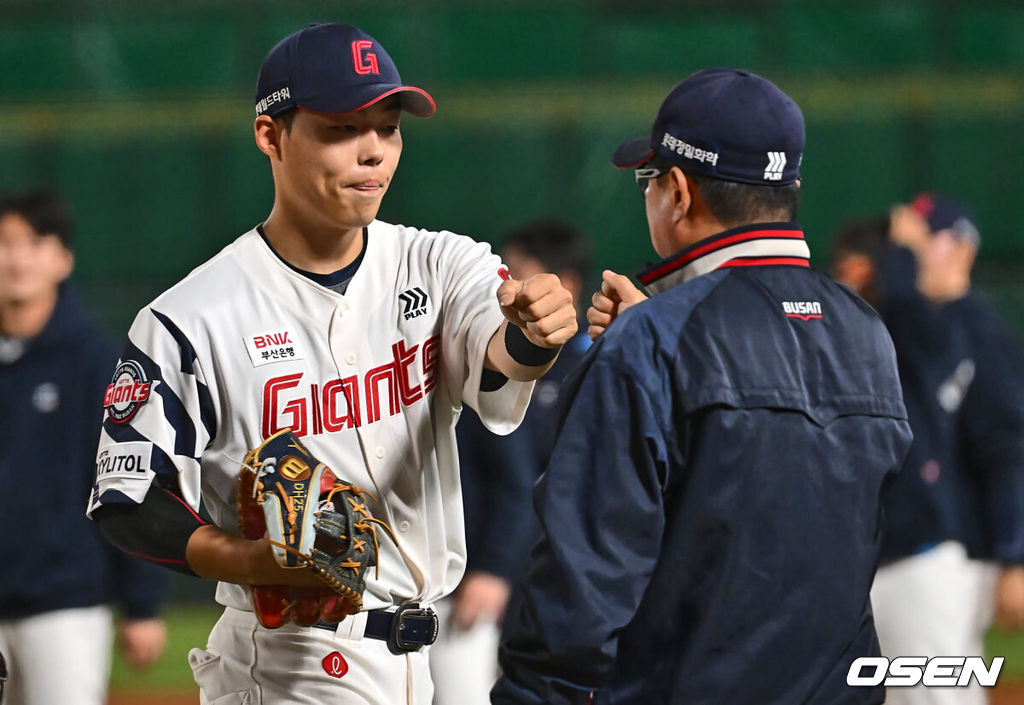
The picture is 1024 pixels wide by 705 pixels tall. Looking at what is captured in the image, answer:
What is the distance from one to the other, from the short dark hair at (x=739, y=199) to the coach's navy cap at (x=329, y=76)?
61 centimetres

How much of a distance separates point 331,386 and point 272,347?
0.45 feet

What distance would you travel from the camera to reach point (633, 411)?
2.21 m

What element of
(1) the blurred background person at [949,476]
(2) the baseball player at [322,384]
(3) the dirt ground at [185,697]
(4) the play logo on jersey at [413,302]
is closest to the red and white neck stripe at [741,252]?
(2) the baseball player at [322,384]

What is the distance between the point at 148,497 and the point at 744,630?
1113mm

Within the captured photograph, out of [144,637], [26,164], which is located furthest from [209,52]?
[144,637]

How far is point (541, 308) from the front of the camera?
2.44 meters

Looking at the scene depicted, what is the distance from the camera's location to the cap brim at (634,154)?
2531 mm

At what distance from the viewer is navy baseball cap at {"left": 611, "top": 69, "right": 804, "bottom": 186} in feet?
7.89

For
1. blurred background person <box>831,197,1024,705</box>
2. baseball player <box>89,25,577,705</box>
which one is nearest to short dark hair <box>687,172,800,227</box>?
baseball player <box>89,25,577,705</box>

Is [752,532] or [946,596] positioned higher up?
[752,532]

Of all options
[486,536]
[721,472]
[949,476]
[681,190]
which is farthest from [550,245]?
[721,472]

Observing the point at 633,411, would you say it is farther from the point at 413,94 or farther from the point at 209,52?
the point at 209,52

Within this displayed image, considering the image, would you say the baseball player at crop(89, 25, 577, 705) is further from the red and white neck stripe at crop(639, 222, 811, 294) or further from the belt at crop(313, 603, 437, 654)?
the red and white neck stripe at crop(639, 222, 811, 294)

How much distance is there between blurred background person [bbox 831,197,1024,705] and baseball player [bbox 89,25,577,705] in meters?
2.32
